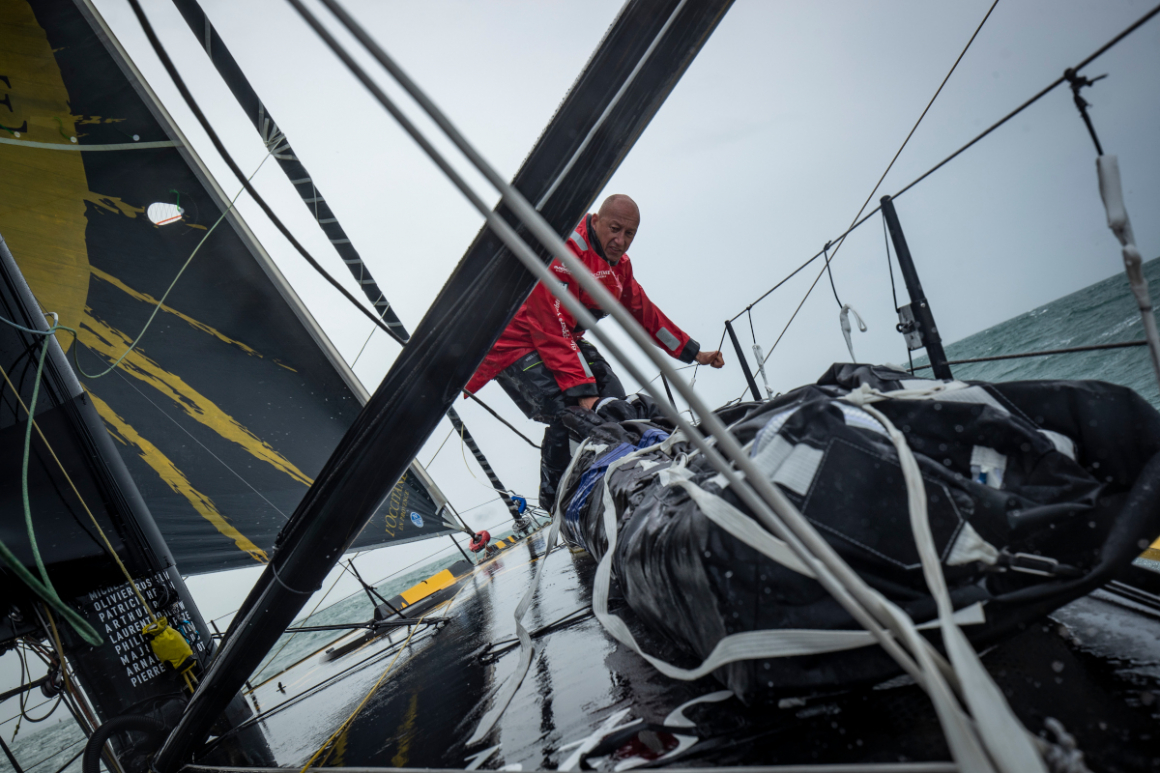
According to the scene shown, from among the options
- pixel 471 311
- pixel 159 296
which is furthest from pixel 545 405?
pixel 159 296

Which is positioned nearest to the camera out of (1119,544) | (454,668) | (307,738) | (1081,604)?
(1119,544)

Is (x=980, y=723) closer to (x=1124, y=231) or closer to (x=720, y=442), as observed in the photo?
(x=720, y=442)

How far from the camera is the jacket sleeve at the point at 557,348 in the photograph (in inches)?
91.4

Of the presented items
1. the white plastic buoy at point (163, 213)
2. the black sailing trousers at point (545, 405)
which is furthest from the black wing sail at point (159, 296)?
the black sailing trousers at point (545, 405)

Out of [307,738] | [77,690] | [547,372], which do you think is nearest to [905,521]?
[307,738]

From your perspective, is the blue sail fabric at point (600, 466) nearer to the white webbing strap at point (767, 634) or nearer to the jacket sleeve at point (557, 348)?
the jacket sleeve at point (557, 348)

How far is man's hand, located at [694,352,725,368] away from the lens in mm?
2887

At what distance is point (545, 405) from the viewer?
7.88 feet

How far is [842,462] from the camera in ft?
2.11

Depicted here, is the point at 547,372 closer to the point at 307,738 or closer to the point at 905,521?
the point at 307,738

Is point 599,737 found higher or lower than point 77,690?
lower

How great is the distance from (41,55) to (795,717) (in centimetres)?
524

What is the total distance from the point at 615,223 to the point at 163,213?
12.7 feet

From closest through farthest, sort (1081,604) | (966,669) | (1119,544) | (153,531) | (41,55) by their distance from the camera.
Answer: (966,669), (1119,544), (1081,604), (153,531), (41,55)
